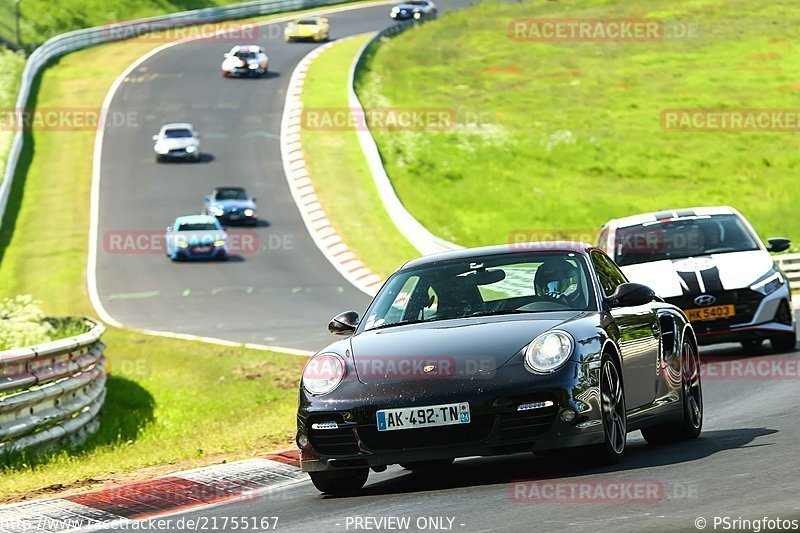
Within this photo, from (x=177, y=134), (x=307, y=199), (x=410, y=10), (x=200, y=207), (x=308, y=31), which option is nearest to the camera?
(x=200, y=207)

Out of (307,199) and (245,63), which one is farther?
(245,63)

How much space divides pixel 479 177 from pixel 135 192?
35.4 feet

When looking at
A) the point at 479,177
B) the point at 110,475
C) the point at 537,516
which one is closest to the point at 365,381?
the point at 537,516

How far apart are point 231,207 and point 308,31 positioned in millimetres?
29372

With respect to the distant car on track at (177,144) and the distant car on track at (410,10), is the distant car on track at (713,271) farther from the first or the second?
the distant car on track at (410,10)

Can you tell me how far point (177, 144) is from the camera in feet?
159

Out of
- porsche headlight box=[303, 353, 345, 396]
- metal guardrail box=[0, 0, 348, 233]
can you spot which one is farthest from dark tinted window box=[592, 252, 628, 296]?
metal guardrail box=[0, 0, 348, 233]

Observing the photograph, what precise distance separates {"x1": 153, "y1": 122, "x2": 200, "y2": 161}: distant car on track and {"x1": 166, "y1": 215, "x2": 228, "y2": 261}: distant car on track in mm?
10998

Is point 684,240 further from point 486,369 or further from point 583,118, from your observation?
point 583,118

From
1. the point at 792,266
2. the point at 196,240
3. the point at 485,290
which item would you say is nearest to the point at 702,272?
the point at 485,290

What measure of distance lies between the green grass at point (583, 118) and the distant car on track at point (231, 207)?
15.1 feet

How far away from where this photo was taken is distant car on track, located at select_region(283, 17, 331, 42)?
6862cm

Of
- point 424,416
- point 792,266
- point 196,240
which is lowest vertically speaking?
point 196,240

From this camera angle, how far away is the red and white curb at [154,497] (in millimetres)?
7758
